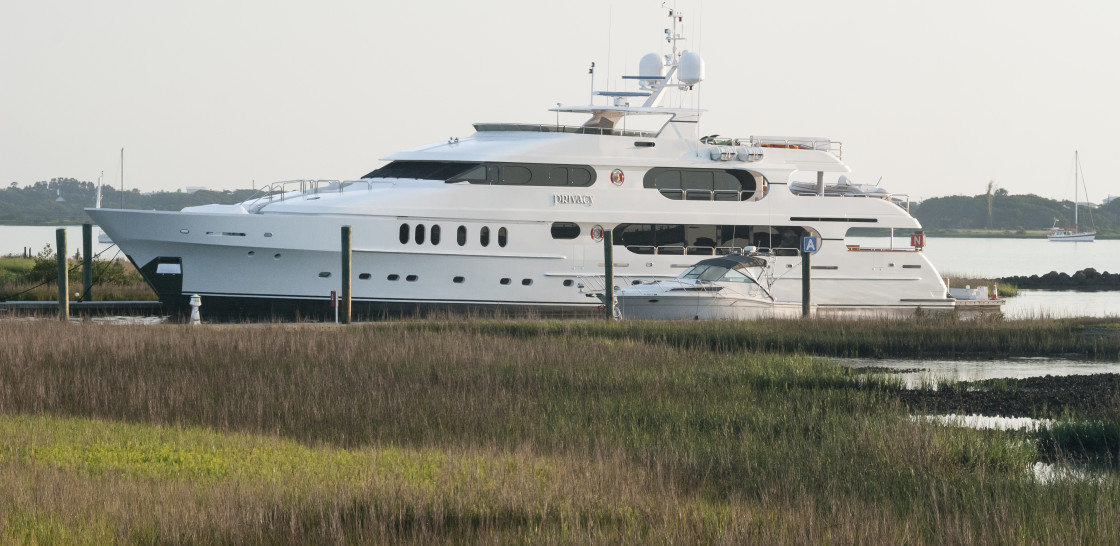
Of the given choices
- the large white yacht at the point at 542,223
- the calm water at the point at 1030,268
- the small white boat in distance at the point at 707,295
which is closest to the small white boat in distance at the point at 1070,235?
the calm water at the point at 1030,268

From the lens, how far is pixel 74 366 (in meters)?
14.0

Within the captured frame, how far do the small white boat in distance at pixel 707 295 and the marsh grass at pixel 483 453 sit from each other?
7.46 m

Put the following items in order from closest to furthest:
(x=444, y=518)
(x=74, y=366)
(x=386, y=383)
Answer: (x=444, y=518)
(x=386, y=383)
(x=74, y=366)

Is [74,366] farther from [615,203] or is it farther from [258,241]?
[615,203]

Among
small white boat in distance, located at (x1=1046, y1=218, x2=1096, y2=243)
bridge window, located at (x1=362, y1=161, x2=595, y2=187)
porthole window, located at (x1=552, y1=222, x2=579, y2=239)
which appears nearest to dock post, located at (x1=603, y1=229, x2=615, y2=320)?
porthole window, located at (x1=552, y1=222, x2=579, y2=239)

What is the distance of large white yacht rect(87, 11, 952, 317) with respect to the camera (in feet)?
77.9

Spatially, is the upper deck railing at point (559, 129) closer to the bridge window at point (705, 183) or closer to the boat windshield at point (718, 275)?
the bridge window at point (705, 183)

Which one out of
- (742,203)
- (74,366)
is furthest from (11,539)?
(742,203)

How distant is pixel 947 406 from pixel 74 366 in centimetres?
962

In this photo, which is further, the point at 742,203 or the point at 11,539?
the point at 742,203

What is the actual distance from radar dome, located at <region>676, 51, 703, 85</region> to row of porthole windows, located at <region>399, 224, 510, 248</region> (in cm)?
556

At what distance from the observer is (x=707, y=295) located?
24047 millimetres

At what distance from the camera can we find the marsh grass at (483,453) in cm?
717

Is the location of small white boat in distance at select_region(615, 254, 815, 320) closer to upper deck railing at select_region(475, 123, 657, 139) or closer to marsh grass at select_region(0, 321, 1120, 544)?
upper deck railing at select_region(475, 123, 657, 139)
